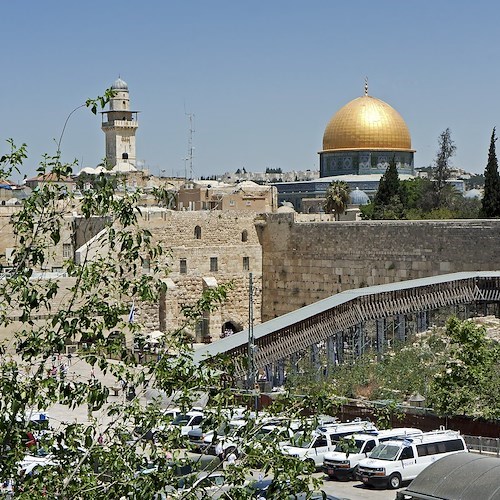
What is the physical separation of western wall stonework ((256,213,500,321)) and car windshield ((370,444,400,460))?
1288cm

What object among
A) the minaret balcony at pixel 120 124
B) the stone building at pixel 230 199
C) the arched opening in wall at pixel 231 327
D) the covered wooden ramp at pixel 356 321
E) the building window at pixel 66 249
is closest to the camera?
the covered wooden ramp at pixel 356 321

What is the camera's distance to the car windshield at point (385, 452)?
14992 millimetres

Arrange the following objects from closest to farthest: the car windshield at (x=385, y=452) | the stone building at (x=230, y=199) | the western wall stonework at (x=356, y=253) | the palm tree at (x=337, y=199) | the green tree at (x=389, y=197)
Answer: the car windshield at (x=385, y=452)
the western wall stonework at (x=356, y=253)
the green tree at (x=389, y=197)
the palm tree at (x=337, y=199)
the stone building at (x=230, y=199)

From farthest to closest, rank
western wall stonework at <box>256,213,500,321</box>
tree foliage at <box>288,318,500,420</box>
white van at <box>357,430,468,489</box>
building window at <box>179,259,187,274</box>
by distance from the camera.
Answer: building window at <box>179,259,187,274</box> → western wall stonework at <box>256,213,500,321</box> → tree foliage at <box>288,318,500,420</box> → white van at <box>357,430,468,489</box>

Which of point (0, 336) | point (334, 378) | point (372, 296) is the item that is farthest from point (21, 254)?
point (0, 336)

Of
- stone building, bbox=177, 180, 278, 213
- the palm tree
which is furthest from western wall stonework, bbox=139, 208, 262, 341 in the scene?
the palm tree

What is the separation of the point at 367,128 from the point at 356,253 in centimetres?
2937

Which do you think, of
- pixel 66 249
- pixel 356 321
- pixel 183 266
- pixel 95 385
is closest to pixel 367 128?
pixel 66 249

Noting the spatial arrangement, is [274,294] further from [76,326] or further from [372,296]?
[76,326]

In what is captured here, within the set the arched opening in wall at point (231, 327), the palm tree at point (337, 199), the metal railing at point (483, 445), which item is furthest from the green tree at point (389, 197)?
the metal railing at point (483, 445)

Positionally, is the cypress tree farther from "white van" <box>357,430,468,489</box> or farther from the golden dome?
"white van" <box>357,430,468,489</box>

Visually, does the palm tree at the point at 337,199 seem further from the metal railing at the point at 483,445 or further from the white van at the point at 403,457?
the white van at the point at 403,457

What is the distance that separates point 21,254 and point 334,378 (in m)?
13.4

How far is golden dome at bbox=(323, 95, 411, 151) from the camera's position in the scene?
59.6 meters
